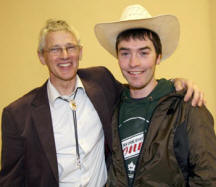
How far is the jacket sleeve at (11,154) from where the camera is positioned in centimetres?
151

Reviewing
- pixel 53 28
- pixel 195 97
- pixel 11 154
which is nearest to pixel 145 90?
pixel 195 97

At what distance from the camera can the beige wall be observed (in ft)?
7.66

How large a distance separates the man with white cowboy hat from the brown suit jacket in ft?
0.80

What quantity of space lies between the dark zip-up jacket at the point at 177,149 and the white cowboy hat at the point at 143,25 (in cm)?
42

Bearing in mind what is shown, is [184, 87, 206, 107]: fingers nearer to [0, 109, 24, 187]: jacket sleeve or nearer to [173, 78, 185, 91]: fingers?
[173, 78, 185, 91]: fingers

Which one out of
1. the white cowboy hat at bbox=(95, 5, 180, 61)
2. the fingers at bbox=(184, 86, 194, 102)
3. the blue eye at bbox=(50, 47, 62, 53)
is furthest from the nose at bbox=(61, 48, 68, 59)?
the fingers at bbox=(184, 86, 194, 102)

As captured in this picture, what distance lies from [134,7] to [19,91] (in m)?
1.53

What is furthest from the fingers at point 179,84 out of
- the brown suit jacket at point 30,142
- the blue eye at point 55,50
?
the blue eye at point 55,50

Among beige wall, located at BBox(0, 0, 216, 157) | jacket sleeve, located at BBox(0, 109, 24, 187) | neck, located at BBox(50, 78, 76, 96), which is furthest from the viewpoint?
beige wall, located at BBox(0, 0, 216, 157)

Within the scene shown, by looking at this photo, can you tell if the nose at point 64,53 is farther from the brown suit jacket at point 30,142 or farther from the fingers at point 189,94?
the fingers at point 189,94

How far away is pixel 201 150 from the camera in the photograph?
3.58ft

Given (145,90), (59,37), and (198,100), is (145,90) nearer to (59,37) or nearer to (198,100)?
(198,100)

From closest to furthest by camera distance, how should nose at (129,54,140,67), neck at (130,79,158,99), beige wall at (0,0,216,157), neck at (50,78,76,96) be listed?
nose at (129,54,140,67), neck at (130,79,158,99), neck at (50,78,76,96), beige wall at (0,0,216,157)

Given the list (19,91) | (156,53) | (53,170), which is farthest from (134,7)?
(19,91)
